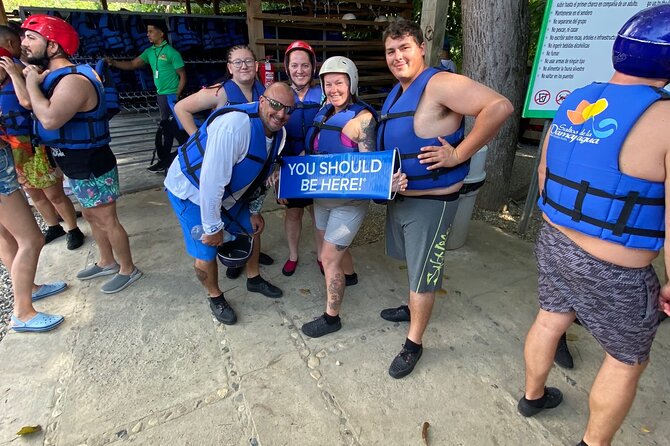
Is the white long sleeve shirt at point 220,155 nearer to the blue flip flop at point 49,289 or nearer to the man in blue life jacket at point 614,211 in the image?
the man in blue life jacket at point 614,211

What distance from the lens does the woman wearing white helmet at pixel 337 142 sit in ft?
7.42

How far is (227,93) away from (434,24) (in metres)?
2.06

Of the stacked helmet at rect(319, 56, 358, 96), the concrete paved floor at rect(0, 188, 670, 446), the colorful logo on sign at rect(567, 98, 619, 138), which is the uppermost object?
the stacked helmet at rect(319, 56, 358, 96)

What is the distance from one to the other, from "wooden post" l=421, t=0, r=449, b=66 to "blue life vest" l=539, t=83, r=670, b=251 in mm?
2414

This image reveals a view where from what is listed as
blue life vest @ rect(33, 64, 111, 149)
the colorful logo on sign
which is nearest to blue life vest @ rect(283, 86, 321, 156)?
blue life vest @ rect(33, 64, 111, 149)

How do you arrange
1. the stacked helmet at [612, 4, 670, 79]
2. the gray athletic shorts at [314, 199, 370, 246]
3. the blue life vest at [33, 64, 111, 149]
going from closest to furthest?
the stacked helmet at [612, 4, 670, 79]
the gray athletic shorts at [314, 199, 370, 246]
the blue life vest at [33, 64, 111, 149]

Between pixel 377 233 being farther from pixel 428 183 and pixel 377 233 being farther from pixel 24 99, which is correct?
pixel 24 99

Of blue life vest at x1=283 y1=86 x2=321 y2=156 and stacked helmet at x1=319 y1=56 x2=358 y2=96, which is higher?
stacked helmet at x1=319 y1=56 x2=358 y2=96

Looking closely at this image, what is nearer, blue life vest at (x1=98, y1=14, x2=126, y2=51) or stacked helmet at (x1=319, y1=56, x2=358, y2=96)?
stacked helmet at (x1=319, y1=56, x2=358, y2=96)

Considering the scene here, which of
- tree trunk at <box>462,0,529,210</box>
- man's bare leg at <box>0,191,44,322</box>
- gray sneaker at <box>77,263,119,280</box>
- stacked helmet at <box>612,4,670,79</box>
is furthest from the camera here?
tree trunk at <box>462,0,529,210</box>

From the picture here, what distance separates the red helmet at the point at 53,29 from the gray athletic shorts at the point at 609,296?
10.4 ft

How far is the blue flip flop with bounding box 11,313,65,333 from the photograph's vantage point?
264 centimetres

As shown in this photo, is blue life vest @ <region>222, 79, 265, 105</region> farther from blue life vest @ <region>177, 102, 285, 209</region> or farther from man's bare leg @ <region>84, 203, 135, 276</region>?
man's bare leg @ <region>84, 203, 135, 276</region>

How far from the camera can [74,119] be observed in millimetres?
2641
